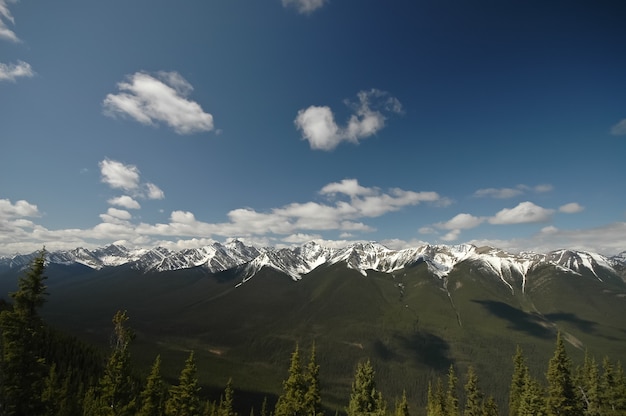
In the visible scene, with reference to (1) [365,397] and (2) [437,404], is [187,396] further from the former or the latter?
(2) [437,404]

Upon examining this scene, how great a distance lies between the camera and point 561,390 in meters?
45.5

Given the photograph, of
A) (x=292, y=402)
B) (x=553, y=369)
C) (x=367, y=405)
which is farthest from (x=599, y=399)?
(x=292, y=402)

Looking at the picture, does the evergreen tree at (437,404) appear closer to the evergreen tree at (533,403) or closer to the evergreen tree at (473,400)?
the evergreen tree at (473,400)

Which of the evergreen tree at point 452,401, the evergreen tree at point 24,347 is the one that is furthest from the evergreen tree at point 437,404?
the evergreen tree at point 24,347

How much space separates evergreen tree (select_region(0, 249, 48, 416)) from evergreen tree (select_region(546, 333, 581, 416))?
57.0m

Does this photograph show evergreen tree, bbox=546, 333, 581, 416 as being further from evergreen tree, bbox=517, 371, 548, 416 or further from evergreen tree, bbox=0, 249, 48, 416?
evergreen tree, bbox=0, 249, 48, 416

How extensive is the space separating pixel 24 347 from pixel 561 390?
60852 millimetres

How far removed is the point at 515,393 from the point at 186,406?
57.6 metres

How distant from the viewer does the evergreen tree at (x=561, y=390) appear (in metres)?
45.1

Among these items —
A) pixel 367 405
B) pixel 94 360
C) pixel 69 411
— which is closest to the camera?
pixel 367 405

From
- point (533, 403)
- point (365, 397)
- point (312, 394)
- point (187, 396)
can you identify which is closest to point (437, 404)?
point (533, 403)

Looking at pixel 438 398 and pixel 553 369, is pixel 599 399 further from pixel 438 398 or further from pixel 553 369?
pixel 438 398

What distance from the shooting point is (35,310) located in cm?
2442

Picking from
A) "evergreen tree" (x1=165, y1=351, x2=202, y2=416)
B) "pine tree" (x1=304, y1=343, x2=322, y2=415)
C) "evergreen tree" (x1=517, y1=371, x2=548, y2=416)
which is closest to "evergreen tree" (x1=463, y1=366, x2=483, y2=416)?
"evergreen tree" (x1=517, y1=371, x2=548, y2=416)
